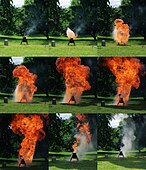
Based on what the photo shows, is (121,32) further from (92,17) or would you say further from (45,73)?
(45,73)

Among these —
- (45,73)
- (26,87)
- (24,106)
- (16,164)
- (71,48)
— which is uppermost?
(71,48)

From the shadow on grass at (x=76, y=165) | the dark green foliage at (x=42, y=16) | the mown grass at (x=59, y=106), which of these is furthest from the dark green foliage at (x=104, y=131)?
the dark green foliage at (x=42, y=16)

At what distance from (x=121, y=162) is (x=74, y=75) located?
98cm

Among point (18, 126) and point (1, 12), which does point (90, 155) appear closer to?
point (18, 126)

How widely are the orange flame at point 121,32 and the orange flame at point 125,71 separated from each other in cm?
18

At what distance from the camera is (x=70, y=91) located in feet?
17.1

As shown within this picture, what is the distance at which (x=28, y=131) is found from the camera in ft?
17.1

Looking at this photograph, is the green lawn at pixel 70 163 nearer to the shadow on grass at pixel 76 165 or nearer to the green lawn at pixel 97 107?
the shadow on grass at pixel 76 165

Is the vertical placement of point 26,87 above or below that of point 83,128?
above

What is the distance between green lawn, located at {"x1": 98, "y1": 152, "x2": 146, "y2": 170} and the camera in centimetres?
518

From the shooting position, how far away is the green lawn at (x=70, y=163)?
5184mm

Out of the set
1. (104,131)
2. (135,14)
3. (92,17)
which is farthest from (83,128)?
(135,14)

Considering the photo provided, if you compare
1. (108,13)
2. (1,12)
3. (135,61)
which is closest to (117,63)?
(135,61)

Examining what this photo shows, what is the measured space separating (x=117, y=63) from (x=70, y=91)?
539 mm
